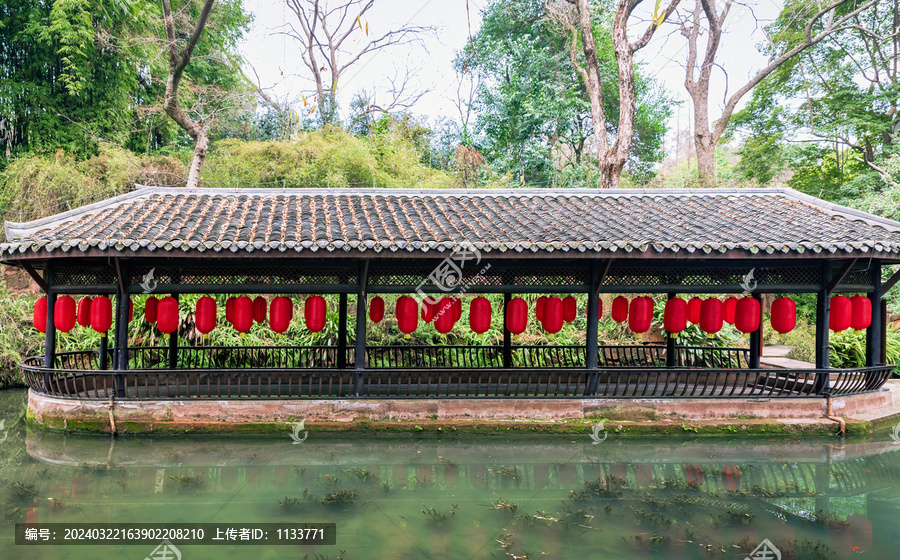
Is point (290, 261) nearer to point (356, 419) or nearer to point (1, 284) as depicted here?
point (356, 419)

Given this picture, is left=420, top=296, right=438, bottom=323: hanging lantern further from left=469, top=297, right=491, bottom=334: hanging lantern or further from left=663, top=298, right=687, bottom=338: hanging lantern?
left=663, top=298, right=687, bottom=338: hanging lantern

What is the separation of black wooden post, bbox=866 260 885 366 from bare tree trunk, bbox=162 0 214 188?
12767mm

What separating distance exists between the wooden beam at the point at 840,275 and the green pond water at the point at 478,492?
1.92 m

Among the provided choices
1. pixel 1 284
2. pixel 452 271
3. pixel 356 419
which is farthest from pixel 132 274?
pixel 1 284

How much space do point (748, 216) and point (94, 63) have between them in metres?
16.1

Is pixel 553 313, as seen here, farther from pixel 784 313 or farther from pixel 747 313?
pixel 784 313

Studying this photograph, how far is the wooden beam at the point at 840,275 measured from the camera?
6663 millimetres

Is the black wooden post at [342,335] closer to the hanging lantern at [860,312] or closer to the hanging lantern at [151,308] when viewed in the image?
the hanging lantern at [151,308]

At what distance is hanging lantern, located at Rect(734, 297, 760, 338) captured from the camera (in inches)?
268

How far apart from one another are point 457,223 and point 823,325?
4.98 meters

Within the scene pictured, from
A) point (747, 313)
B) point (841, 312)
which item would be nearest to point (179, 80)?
point (747, 313)

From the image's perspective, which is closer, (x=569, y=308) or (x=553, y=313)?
(x=553, y=313)

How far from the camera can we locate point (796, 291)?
6.97 m

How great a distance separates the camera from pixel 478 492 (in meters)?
5.04
